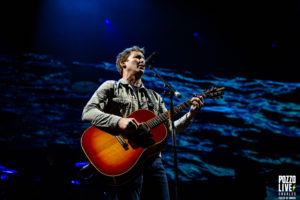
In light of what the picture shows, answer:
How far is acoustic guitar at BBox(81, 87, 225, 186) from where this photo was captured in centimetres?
181

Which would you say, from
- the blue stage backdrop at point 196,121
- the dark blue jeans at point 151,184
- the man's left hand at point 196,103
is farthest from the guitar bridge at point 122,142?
the blue stage backdrop at point 196,121

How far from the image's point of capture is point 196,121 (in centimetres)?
522

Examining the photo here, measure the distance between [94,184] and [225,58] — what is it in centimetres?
452

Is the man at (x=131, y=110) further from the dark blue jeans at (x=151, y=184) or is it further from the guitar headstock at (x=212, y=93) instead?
the guitar headstock at (x=212, y=93)

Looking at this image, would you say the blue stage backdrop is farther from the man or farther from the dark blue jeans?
the dark blue jeans

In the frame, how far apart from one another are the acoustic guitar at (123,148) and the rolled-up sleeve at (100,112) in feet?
0.38

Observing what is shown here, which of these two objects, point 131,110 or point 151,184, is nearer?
point 151,184

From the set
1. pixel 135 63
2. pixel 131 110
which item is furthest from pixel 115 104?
pixel 135 63

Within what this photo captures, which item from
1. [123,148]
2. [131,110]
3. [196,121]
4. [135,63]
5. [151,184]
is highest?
[135,63]

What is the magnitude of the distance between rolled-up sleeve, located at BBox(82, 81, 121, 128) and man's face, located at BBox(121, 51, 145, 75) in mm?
375

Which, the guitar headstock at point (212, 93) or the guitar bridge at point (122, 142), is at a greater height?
the guitar headstock at point (212, 93)

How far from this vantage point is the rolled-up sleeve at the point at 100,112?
76.6 inches

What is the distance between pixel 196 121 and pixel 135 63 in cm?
311

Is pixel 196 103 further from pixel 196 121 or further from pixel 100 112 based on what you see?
pixel 196 121
